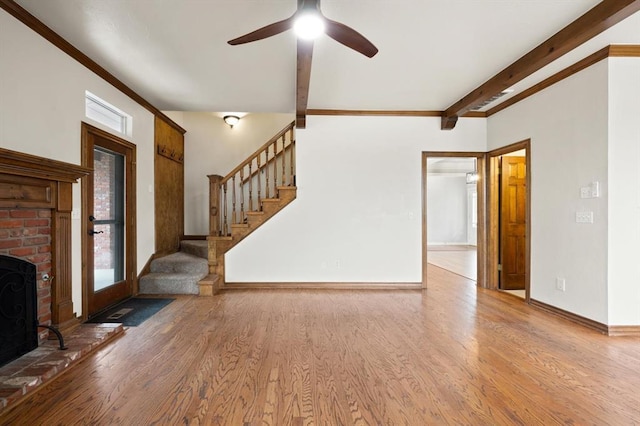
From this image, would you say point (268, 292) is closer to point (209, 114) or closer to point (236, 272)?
point (236, 272)

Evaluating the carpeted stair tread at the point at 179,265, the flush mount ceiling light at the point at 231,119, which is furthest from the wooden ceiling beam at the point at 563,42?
the carpeted stair tread at the point at 179,265

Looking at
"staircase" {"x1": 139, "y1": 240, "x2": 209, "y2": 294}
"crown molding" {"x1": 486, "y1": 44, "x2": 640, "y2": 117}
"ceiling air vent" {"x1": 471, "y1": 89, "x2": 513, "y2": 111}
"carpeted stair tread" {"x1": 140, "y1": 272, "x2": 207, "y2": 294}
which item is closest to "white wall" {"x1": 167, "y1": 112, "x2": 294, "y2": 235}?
"staircase" {"x1": 139, "y1": 240, "x2": 209, "y2": 294}

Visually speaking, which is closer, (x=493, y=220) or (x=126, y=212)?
(x=126, y=212)

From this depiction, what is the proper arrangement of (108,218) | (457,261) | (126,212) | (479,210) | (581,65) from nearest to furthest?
(581,65) < (108,218) < (126,212) < (479,210) < (457,261)

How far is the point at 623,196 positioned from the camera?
114 inches

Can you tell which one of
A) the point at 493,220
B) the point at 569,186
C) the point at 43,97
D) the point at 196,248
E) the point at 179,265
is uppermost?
the point at 43,97

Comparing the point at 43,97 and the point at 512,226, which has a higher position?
the point at 43,97

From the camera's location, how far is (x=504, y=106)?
14.2ft

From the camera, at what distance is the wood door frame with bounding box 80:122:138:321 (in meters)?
3.16

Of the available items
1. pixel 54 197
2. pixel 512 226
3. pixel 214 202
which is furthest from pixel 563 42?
pixel 54 197

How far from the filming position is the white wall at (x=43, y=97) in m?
2.32

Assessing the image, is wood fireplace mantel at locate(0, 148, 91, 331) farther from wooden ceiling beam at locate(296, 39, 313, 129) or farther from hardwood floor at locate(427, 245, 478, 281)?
hardwood floor at locate(427, 245, 478, 281)

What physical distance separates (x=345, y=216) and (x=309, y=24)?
3.04 meters

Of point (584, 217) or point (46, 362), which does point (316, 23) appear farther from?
point (584, 217)
